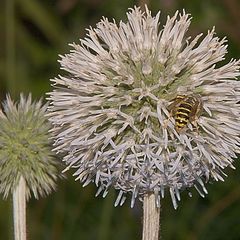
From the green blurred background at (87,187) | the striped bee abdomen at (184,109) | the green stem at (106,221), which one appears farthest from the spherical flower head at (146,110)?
the green stem at (106,221)

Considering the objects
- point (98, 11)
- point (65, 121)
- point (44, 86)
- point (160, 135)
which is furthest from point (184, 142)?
point (98, 11)

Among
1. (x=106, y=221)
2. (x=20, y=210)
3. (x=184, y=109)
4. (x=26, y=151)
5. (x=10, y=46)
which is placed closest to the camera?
(x=184, y=109)

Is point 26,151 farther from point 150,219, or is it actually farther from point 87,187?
point 87,187

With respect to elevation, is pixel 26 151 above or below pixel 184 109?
above

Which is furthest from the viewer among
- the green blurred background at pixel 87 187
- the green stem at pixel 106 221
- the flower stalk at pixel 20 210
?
the green blurred background at pixel 87 187

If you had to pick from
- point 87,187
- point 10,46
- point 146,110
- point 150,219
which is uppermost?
point 10,46

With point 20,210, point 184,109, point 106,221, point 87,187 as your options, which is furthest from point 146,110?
point 87,187

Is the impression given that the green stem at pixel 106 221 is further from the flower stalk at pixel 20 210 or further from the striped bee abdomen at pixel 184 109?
the striped bee abdomen at pixel 184 109

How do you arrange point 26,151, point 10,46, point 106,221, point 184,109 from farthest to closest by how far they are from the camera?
1. point 10,46
2. point 106,221
3. point 26,151
4. point 184,109
